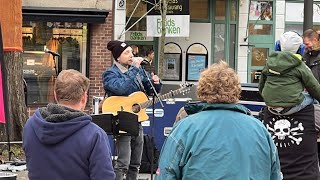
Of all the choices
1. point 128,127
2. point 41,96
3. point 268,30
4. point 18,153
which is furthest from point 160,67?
point 128,127

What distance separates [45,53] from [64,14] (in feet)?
3.60

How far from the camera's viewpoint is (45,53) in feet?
52.2

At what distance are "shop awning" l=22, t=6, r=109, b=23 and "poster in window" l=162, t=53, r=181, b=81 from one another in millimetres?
3007

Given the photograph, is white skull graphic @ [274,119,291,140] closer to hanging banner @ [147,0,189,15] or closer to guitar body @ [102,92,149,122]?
guitar body @ [102,92,149,122]

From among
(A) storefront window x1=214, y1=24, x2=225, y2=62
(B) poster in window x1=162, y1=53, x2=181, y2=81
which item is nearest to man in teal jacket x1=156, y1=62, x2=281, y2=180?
(B) poster in window x1=162, y1=53, x2=181, y2=81

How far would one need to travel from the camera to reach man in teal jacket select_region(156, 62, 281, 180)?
3525 mm

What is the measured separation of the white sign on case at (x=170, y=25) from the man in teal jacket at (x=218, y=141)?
12.8 metres

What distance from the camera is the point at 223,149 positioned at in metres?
3.53

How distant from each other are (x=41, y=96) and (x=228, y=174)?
12.9 meters

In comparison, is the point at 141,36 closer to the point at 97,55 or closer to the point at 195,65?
the point at 195,65

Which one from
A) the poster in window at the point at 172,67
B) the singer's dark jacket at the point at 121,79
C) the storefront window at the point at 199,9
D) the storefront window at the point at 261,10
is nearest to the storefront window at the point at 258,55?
the storefront window at the point at 261,10

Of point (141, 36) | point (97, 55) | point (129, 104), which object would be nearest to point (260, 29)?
point (141, 36)

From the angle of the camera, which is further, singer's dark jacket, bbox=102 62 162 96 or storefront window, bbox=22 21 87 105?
storefront window, bbox=22 21 87 105

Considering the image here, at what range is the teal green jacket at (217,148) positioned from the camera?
352 cm
